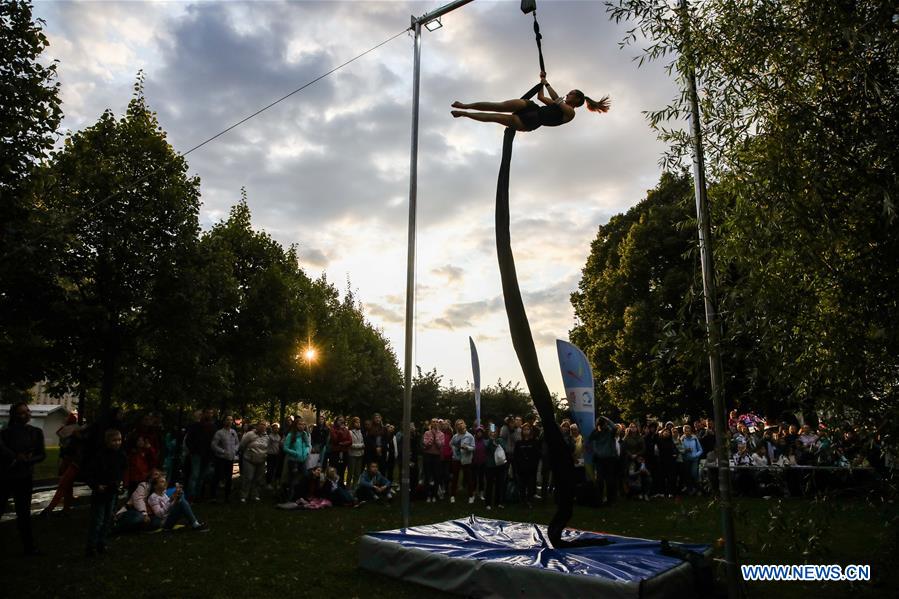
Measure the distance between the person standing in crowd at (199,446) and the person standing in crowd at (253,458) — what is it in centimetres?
74

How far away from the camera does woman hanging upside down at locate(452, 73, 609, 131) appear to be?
7.27 m

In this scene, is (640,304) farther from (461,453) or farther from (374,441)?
(374,441)

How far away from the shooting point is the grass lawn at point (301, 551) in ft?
19.7

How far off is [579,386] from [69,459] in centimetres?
910

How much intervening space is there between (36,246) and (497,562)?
464 inches

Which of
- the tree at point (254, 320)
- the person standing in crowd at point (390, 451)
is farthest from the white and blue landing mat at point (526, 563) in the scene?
the tree at point (254, 320)

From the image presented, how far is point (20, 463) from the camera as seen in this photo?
7703mm

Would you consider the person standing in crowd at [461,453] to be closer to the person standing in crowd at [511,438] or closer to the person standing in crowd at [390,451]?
the person standing in crowd at [511,438]

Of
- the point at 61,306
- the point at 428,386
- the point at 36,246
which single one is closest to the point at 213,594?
the point at 36,246

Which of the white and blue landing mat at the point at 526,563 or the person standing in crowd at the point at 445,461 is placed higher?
the person standing in crowd at the point at 445,461

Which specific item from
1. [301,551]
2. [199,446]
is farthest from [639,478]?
[199,446]

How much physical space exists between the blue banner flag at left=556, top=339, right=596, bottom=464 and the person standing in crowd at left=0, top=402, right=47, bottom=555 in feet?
28.2

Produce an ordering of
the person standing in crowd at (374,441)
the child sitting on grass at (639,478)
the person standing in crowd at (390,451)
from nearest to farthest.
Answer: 1. the child sitting on grass at (639,478)
2. the person standing in crowd at (374,441)
3. the person standing in crowd at (390,451)

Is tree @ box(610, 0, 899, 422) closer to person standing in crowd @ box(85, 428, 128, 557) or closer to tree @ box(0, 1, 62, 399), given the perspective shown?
person standing in crowd @ box(85, 428, 128, 557)
